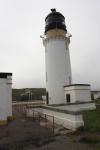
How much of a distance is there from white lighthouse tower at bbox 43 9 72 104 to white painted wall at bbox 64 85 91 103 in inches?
66.7

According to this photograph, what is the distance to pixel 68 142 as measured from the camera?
878 centimetres

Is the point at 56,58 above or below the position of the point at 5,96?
above

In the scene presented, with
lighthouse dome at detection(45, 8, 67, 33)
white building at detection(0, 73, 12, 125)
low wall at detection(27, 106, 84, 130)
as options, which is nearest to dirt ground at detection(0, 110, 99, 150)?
low wall at detection(27, 106, 84, 130)

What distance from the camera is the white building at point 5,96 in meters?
15.1

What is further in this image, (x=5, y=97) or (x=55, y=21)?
(x=55, y=21)

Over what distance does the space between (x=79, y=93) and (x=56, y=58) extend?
5.51 meters

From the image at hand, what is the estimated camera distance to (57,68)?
74.8ft

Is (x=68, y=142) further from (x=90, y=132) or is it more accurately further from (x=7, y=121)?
(x=7, y=121)

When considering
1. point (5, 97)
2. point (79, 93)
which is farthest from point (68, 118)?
point (79, 93)

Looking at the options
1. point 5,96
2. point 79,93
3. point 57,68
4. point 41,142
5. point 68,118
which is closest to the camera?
point 41,142

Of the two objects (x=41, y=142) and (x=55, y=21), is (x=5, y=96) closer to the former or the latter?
(x=41, y=142)

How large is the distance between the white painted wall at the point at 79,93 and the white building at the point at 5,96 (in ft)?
25.2

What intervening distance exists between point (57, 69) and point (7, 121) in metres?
9.76

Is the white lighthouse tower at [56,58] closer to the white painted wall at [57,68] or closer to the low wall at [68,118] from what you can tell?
the white painted wall at [57,68]
